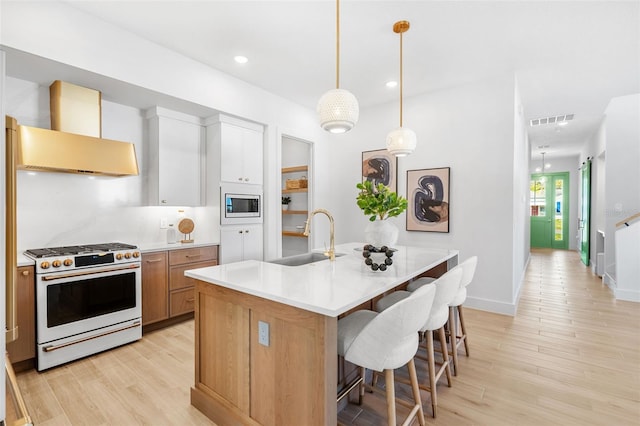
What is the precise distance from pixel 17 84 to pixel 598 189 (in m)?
8.29

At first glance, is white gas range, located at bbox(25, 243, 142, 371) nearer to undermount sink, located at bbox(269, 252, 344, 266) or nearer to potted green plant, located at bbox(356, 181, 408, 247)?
undermount sink, located at bbox(269, 252, 344, 266)

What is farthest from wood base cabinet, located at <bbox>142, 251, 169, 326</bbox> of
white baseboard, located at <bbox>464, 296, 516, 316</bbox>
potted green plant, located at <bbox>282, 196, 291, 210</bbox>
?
white baseboard, located at <bbox>464, 296, 516, 316</bbox>

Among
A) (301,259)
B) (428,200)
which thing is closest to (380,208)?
(301,259)

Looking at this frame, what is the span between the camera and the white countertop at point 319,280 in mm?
1424

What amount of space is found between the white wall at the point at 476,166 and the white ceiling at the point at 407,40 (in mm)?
265

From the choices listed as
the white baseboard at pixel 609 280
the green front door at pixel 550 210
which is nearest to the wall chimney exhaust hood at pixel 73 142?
the white baseboard at pixel 609 280

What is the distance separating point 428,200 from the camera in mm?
4371

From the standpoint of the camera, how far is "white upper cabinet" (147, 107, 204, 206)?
139 inches

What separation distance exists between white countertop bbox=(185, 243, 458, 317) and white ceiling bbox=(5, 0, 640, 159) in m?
2.06

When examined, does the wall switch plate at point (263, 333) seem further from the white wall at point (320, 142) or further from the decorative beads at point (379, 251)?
the white wall at point (320, 142)

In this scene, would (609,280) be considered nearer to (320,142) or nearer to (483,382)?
(483,382)

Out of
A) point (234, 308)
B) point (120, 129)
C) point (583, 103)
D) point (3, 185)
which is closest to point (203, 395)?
point (234, 308)

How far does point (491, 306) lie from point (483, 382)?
6.03ft

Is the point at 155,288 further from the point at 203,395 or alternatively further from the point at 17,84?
the point at 17,84
